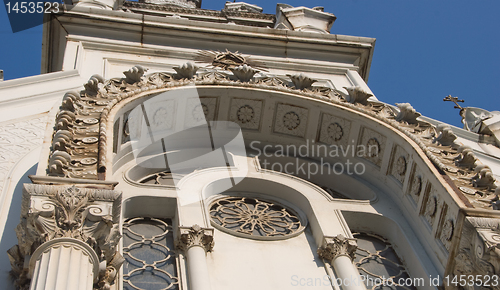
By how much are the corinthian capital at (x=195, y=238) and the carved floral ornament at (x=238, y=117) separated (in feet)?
6.31

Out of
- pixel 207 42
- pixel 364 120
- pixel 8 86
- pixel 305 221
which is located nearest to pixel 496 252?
pixel 305 221

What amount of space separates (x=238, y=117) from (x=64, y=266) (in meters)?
7.66

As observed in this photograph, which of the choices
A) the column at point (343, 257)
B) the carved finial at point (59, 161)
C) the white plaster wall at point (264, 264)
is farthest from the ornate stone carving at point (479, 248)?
the carved finial at point (59, 161)

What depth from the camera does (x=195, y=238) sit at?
33.1 feet

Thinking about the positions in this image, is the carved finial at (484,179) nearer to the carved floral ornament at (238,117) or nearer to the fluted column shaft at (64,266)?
the carved floral ornament at (238,117)

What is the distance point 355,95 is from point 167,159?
392cm

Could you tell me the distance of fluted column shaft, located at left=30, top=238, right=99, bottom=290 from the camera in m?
6.31

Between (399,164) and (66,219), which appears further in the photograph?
(399,164)

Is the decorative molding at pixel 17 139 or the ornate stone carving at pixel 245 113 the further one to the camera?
the ornate stone carving at pixel 245 113

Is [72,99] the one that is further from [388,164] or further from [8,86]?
[388,164]

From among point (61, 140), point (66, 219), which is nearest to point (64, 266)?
point (66, 219)

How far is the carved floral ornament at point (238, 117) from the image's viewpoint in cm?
878

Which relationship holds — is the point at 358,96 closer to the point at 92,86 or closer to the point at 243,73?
the point at 243,73

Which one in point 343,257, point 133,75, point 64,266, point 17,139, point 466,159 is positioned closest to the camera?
point 64,266
